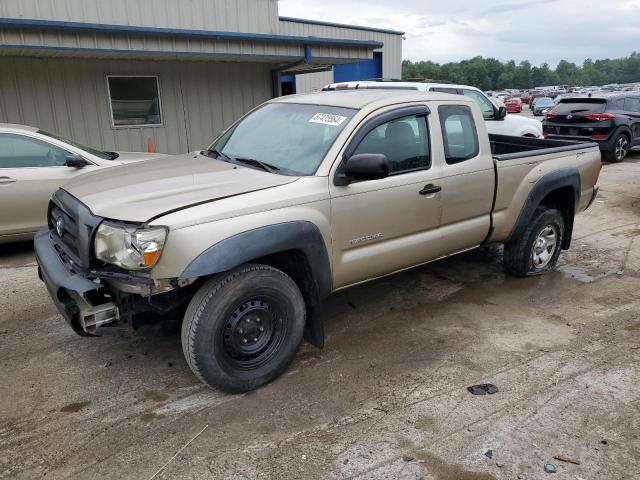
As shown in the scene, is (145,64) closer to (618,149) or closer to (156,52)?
(156,52)

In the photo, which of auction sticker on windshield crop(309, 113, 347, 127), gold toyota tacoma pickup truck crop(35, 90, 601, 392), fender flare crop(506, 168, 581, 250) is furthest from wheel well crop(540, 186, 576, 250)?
auction sticker on windshield crop(309, 113, 347, 127)

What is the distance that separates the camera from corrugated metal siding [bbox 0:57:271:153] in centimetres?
988

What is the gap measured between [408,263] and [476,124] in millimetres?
1447

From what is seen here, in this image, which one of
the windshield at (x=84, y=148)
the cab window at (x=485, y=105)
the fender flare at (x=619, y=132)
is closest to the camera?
the windshield at (x=84, y=148)

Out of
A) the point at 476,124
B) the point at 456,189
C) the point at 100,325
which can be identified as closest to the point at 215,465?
the point at 100,325

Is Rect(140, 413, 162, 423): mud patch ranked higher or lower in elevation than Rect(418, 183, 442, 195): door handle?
lower

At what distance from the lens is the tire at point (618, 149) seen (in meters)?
13.4

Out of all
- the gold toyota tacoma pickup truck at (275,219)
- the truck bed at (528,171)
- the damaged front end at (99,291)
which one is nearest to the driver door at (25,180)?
the gold toyota tacoma pickup truck at (275,219)

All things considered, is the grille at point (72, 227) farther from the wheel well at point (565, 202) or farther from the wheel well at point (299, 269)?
the wheel well at point (565, 202)

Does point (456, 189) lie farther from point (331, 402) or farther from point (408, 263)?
point (331, 402)

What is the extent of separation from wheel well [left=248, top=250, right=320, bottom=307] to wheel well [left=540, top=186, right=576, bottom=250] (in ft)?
9.98

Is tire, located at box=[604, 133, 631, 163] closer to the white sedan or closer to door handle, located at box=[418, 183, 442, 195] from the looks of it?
door handle, located at box=[418, 183, 442, 195]

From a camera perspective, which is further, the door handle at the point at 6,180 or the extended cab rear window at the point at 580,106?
the extended cab rear window at the point at 580,106

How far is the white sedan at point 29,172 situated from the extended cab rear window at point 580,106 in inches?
466
